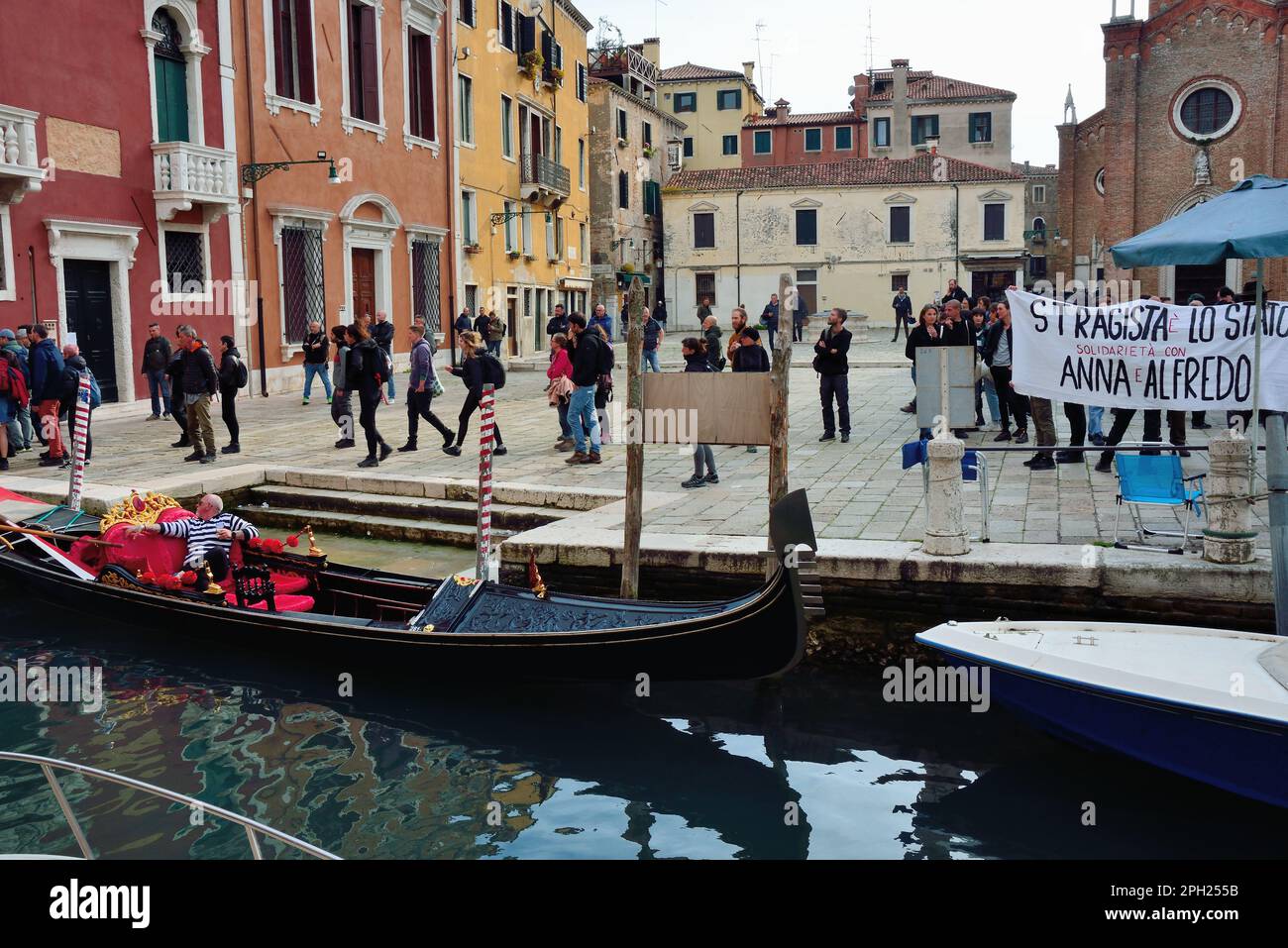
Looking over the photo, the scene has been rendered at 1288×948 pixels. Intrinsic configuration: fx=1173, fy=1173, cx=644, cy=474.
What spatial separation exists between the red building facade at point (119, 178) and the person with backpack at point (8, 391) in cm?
176

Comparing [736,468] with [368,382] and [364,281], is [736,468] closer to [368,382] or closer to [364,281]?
[368,382]

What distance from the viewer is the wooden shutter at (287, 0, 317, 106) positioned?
17750 millimetres

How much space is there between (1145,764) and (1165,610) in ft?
3.46

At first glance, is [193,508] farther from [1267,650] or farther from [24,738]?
[1267,650]

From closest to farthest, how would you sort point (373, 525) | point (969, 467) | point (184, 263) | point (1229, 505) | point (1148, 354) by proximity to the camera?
1. point (1229, 505)
2. point (1148, 354)
3. point (969, 467)
4. point (373, 525)
5. point (184, 263)

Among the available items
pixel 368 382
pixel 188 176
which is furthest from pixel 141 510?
pixel 188 176

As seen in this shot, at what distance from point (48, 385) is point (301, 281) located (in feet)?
21.7

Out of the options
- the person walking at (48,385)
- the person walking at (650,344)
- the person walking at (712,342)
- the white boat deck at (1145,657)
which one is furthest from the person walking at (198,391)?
the white boat deck at (1145,657)

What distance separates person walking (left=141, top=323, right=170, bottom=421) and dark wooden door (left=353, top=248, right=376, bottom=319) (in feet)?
16.1

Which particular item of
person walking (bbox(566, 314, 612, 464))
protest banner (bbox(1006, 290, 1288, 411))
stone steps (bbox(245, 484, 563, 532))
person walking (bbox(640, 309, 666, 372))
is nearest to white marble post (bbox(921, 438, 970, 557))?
protest banner (bbox(1006, 290, 1288, 411))

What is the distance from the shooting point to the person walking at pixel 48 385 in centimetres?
1155

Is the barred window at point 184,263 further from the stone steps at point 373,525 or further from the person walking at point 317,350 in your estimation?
the stone steps at point 373,525

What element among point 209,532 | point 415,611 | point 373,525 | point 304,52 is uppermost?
point 304,52

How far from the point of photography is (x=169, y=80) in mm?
15328
